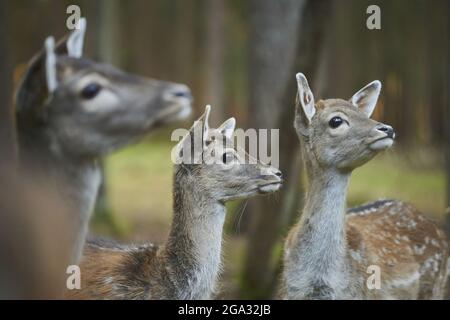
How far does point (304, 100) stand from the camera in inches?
205

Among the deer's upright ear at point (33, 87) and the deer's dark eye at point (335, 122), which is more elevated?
the deer's upright ear at point (33, 87)

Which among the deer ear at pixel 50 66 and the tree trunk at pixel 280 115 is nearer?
the deer ear at pixel 50 66

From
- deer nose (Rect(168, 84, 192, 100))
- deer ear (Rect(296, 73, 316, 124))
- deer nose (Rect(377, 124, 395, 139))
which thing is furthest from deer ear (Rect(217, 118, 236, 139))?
deer nose (Rect(377, 124, 395, 139))

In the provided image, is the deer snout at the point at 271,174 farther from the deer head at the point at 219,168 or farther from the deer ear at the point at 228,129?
the deer ear at the point at 228,129

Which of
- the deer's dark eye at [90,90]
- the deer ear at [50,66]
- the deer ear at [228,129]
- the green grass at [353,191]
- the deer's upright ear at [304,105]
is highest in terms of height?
the deer ear at [50,66]

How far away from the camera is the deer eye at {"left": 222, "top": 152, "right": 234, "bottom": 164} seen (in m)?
5.01

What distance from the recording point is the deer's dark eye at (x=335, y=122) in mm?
5262

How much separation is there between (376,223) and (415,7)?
10.8 m

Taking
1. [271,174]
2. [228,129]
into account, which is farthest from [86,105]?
[271,174]

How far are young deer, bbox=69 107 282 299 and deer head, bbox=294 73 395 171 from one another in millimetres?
574

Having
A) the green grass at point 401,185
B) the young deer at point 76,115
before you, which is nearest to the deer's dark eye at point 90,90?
the young deer at point 76,115

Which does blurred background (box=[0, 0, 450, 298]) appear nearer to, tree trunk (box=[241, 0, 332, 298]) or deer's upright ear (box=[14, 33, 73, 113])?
tree trunk (box=[241, 0, 332, 298])

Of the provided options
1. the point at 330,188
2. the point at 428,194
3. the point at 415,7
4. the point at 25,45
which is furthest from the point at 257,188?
the point at 25,45

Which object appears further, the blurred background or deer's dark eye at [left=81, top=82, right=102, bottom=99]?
the blurred background
